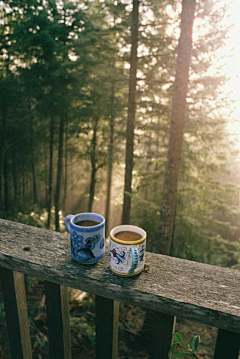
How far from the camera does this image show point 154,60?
8.55m

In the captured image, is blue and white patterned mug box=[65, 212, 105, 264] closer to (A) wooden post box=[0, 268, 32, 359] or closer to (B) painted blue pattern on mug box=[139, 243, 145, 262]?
(B) painted blue pattern on mug box=[139, 243, 145, 262]

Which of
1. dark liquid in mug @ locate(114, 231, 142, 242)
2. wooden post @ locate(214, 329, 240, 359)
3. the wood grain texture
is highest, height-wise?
dark liquid in mug @ locate(114, 231, 142, 242)

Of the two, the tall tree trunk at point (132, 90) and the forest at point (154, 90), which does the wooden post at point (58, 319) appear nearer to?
the forest at point (154, 90)

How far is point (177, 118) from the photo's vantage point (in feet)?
18.8

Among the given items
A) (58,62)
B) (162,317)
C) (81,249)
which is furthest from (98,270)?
(58,62)

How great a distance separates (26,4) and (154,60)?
662cm

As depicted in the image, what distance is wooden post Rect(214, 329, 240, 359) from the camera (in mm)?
957

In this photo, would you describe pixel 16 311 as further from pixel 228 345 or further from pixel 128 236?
pixel 228 345

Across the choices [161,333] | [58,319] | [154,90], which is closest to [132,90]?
[154,90]

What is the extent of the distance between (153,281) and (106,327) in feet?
1.04

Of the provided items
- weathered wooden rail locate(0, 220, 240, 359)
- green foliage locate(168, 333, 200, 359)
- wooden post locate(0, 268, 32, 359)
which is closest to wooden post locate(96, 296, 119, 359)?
weathered wooden rail locate(0, 220, 240, 359)

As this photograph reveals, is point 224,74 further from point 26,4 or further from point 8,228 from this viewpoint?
point 26,4

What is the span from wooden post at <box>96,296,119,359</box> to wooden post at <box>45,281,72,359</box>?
0.17 m

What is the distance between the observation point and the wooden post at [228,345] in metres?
0.96
